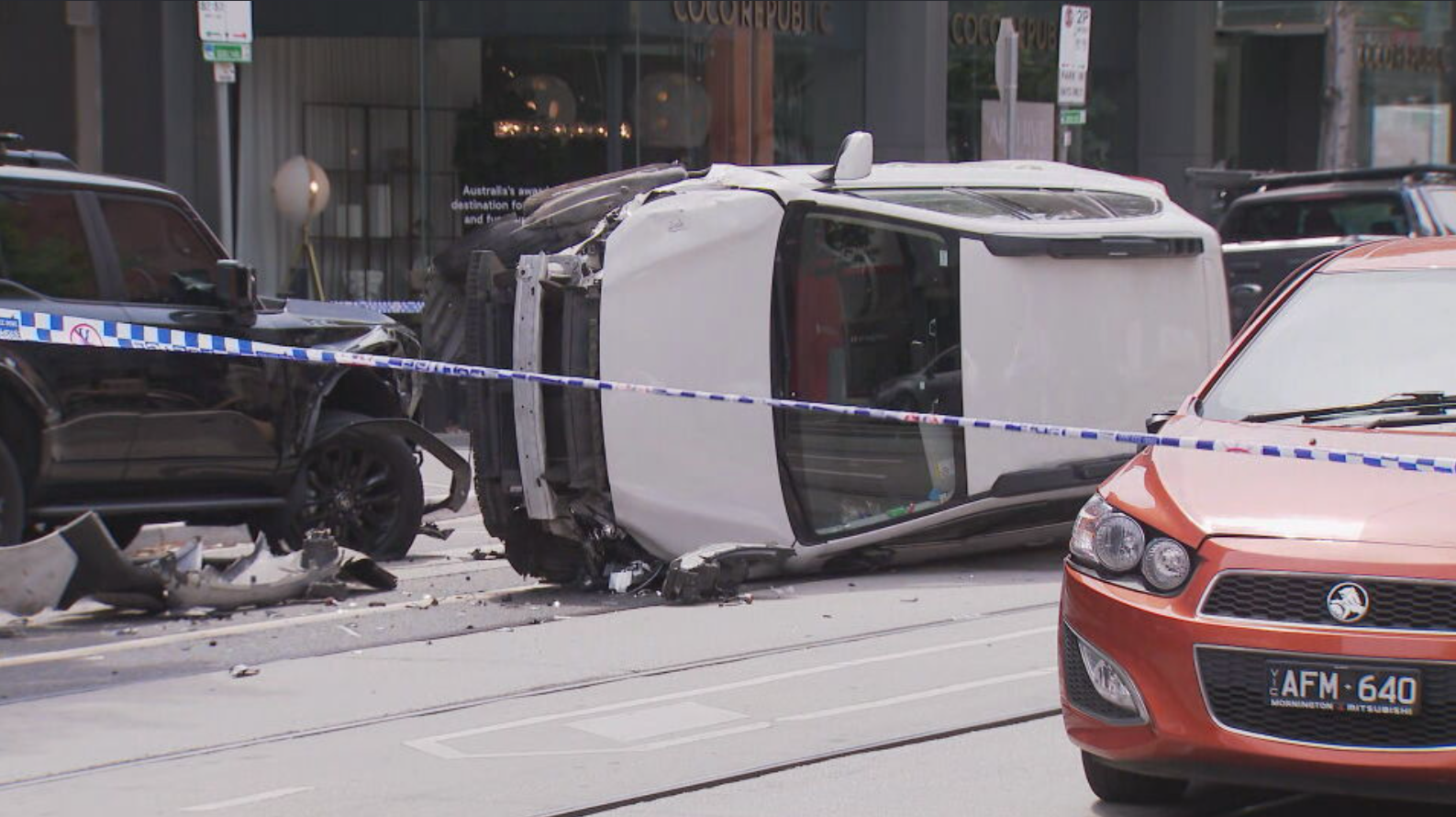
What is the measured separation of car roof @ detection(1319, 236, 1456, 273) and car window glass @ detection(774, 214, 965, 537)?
3440mm

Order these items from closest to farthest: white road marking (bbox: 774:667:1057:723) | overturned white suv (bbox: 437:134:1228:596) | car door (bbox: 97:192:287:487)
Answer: white road marking (bbox: 774:667:1057:723)
overturned white suv (bbox: 437:134:1228:596)
car door (bbox: 97:192:287:487)

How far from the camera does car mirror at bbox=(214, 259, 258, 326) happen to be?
10.4 metres

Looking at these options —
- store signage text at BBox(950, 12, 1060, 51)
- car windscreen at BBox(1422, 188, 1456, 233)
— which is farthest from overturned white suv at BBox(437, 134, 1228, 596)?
store signage text at BBox(950, 12, 1060, 51)

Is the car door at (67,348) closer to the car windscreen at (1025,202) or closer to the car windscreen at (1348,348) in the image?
the car windscreen at (1025,202)

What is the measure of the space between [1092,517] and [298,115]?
14.8 m

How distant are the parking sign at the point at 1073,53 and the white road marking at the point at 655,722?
10.7 meters

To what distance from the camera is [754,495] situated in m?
9.98

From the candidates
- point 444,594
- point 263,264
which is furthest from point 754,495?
point 263,264

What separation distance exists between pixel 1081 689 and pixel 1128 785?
1.53ft

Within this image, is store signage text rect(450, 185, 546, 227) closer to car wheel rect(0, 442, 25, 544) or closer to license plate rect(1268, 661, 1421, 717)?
car wheel rect(0, 442, 25, 544)

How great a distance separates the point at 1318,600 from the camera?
5148 mm

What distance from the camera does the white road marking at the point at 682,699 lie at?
6895 mm

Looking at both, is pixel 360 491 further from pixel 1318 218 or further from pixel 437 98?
pixel 1318 218

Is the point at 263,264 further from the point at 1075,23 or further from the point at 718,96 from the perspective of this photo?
the point at 1075,23
